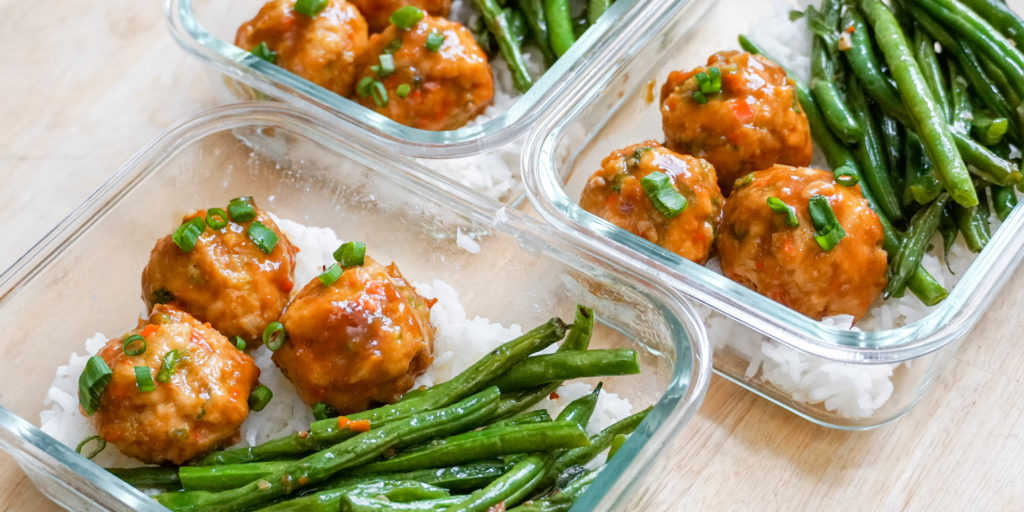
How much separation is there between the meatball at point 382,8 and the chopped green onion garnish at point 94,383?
5.50 feet

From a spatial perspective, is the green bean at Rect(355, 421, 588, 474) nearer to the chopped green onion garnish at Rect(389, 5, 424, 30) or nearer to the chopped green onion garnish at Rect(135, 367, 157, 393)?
the chopped green onion garnish at Rect(135, 367, 157, 393)

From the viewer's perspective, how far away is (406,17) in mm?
3354

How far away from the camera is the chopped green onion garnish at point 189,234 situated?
266 cm

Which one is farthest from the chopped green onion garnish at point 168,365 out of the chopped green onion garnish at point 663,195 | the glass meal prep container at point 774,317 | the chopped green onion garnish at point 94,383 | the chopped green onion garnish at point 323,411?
the chopped green onion garnish at point 663,195

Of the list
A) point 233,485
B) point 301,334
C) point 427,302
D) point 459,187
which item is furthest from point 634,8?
point 233,485

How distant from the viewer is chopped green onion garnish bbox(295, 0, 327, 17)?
3410mm

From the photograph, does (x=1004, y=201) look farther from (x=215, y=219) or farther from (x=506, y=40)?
(x=215, y=219)

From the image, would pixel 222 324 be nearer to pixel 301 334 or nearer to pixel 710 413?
pixel 301 334

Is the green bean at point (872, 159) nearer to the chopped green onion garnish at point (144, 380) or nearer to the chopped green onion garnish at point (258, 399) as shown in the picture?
the chopped green onion garnish at point (258, 399)

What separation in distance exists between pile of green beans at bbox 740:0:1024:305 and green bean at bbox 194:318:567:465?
1035 millimetres

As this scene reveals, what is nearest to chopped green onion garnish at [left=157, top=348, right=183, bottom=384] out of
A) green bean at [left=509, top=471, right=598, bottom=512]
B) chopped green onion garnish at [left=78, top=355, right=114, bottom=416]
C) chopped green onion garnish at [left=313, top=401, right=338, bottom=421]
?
chopped green onion garnish at [left=78, top=355, right=114, bottom=416]

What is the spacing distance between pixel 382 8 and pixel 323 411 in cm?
166

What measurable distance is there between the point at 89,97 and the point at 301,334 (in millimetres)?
1744

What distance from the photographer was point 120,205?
2887 mm
